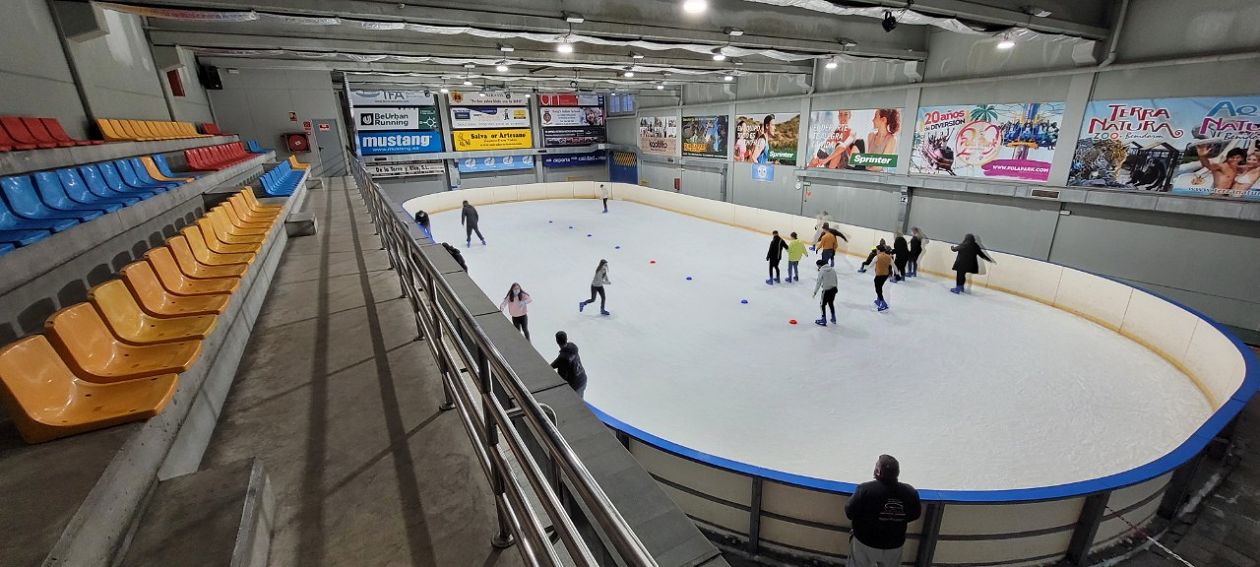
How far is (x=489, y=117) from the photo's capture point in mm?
25188

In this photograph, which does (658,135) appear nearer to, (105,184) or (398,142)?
(398,142)

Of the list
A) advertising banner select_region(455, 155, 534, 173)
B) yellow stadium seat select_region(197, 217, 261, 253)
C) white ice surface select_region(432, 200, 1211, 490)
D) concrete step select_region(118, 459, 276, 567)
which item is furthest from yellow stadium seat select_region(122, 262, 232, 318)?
advertising banner select_region(455, 155, 534, 173)

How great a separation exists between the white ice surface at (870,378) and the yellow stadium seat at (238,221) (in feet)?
12.5

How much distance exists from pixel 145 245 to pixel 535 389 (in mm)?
5322

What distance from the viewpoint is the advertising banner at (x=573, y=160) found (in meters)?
27.8

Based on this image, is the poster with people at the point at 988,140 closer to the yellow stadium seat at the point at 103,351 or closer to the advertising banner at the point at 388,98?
the yellow stadium seat at the point at 103,351

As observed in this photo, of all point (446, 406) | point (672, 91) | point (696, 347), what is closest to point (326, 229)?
point (696, 347)

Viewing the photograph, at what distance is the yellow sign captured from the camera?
24703mm

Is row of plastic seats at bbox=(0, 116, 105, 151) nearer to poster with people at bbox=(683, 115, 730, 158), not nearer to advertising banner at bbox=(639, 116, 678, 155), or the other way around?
poster with people at bbox=(683, 115, 730, 158)

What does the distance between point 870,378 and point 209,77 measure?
18.6m

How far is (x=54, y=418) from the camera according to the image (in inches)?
70.1

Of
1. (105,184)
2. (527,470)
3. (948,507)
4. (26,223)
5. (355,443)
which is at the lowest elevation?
(948,507)

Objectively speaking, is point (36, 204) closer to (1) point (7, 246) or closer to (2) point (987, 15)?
(1) point (7, 246)

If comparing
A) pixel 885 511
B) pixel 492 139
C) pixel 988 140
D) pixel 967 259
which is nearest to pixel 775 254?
pixel 967 259
